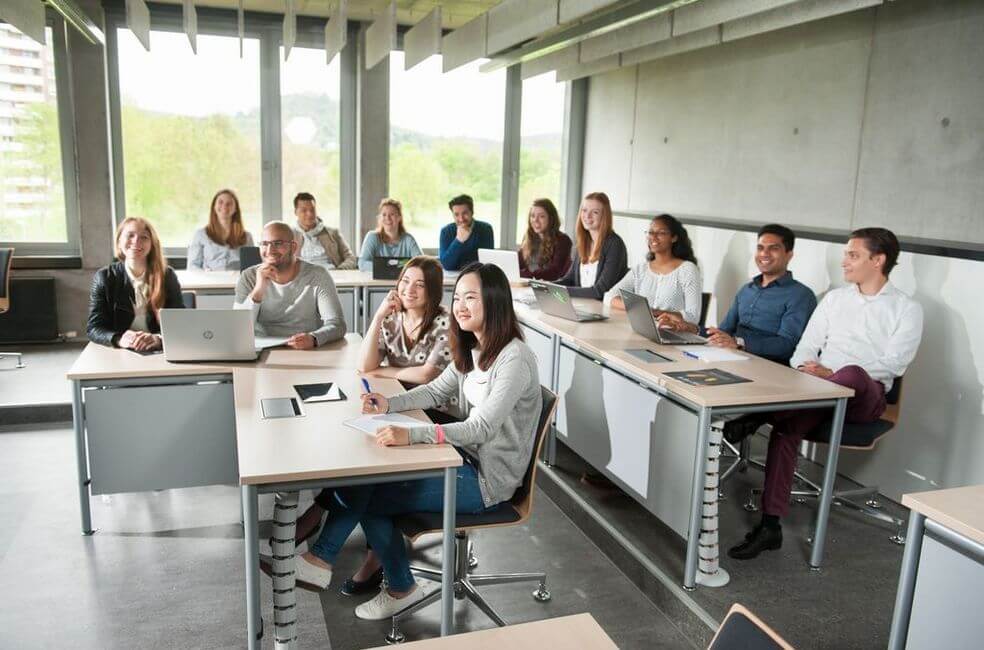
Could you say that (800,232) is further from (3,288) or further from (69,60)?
(69,60)

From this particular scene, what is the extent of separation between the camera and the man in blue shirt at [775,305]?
4121 mm

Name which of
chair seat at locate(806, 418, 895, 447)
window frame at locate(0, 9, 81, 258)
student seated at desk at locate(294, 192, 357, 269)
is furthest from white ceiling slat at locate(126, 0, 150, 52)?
chair seat at locate(806, 418, 895, 447)

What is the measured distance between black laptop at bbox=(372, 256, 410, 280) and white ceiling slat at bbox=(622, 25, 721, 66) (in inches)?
106

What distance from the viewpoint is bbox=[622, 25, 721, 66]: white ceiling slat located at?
221 inches

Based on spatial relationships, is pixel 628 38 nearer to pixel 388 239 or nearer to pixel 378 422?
pixel 388 239

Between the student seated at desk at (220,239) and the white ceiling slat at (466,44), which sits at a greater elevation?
the white ceiling slat at (466,44)

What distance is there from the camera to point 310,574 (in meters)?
2.74

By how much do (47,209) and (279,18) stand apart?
292 cm

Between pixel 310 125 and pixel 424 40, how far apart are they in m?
2.98

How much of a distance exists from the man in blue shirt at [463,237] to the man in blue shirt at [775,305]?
2957 mm

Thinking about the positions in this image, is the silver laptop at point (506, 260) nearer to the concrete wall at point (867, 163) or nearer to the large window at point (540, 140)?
the concrete wall at point (867, 163)

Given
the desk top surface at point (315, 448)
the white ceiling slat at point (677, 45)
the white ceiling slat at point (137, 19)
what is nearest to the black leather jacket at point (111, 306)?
the desk top surface at point (315, 448)

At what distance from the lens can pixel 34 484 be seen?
4133mm

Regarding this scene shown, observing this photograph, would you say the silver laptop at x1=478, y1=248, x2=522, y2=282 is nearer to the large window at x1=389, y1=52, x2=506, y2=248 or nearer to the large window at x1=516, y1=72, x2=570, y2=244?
the large window at x1=389, y1=52, x2=506, y2=248
